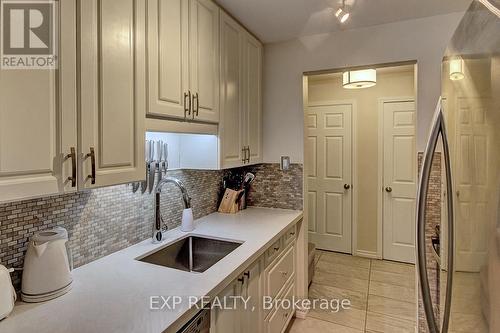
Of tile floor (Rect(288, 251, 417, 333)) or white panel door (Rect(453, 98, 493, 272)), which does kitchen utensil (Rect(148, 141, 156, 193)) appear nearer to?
white panel door (Rect(453, 98, 493, 272))

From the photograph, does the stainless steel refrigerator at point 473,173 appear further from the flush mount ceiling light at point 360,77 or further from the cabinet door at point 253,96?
the flush mount ceiling light at point 360,77

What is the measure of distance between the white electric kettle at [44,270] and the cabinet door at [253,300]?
0.82 meters

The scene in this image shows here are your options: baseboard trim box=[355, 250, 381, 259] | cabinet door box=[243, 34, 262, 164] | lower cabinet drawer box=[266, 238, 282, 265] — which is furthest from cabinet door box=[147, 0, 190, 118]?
baseboard trim box=[355, 250, 381, 259]

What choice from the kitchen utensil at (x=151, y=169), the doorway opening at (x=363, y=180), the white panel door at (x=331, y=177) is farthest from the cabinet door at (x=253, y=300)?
the white panel door at (x=331, y=177)

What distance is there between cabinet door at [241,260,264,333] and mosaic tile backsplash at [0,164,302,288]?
652mm

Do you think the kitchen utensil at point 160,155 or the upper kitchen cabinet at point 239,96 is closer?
the kitchen utensil at point 160,155

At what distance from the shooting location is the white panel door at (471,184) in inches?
22.5

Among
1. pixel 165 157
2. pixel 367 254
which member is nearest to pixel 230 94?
pixel 165 157

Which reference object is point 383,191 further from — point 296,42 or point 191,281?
point 191,281

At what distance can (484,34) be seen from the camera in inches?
23.2

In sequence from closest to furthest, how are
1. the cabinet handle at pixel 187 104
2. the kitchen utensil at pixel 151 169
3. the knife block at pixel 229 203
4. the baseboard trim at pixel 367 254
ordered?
the cabinet handle at pixel 187 104 < the kitchen utensil at pixel 151 169 < the knife block at pixel 229 203 < the baseboard trim at pixel 367 254

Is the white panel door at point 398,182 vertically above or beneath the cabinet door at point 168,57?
beneath

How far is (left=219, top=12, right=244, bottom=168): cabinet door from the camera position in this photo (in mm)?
1877

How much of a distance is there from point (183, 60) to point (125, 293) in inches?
44.1
